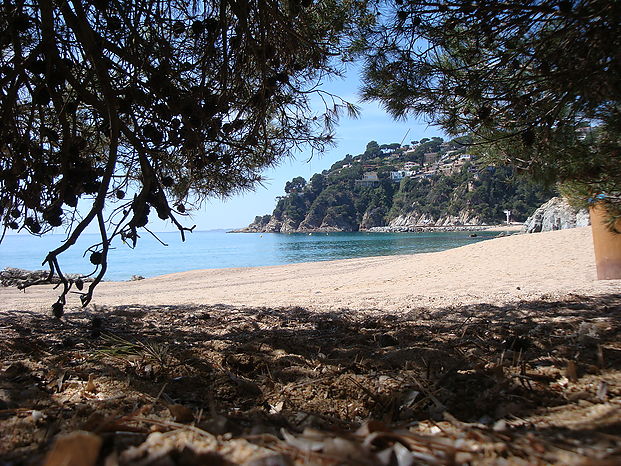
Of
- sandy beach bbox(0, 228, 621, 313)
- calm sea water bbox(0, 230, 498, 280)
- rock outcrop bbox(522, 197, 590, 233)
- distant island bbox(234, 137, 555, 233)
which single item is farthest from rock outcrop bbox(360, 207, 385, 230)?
sandy beach bbox(0, 228, 621, 313)

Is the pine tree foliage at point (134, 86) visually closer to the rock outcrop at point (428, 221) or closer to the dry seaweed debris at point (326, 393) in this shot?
the dry seaweed debris at point (326, 393)

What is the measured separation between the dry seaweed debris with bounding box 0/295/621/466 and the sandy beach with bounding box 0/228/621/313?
199 cm

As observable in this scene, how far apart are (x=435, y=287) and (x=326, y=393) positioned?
19.4 feet

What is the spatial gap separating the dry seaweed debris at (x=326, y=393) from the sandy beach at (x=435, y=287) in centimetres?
199

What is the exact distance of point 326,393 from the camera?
67.2 inches

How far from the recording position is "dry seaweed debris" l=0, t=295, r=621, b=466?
0.89m

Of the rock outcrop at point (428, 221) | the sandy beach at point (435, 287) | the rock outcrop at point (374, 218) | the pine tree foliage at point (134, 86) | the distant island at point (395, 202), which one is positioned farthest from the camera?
the rock outcrop at point (374, 218)

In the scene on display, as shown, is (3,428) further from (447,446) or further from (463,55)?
(463,55)

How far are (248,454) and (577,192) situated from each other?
4.01 meters

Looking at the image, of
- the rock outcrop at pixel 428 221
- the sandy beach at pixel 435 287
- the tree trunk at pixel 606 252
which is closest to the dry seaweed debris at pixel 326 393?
the sandy beach at pixel 435 287

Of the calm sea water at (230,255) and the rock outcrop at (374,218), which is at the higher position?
the rock outcrop at (374,218)

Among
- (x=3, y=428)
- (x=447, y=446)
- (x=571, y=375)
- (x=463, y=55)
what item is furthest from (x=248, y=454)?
(x=463, y=55)

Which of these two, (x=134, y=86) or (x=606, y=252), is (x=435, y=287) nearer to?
(x=606, y=252)

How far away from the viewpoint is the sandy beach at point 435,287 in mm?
5402
